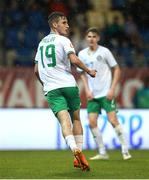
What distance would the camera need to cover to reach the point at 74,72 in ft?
51.1

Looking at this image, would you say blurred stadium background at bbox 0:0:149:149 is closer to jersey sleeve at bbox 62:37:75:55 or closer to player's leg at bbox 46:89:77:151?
player's leg at bbox 46:89:77:151

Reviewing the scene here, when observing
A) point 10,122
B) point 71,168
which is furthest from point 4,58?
point 71,168

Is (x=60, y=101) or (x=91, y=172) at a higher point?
(x=60, y=101)

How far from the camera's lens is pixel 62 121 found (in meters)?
8.98

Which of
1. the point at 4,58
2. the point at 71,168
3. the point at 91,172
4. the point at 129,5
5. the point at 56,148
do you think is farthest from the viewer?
the point at 129,5

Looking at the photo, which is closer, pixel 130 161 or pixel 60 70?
pixel 60 70

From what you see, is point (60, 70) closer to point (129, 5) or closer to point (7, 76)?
point (7, 76)

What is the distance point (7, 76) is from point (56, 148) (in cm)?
192

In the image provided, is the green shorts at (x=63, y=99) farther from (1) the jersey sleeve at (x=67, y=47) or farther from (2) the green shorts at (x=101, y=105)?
(2) the green shorts at (x=101, y=105)

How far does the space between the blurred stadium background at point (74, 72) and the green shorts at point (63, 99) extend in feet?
18.5

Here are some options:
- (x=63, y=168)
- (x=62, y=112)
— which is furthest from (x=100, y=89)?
(x=62, y=112)

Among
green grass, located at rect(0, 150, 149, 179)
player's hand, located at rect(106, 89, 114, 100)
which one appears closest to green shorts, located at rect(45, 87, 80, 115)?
green grass, located at rect(0, 150, 149, 179)

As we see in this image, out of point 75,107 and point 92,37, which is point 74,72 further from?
point 75,107

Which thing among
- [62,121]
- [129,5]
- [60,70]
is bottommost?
[62,121]
